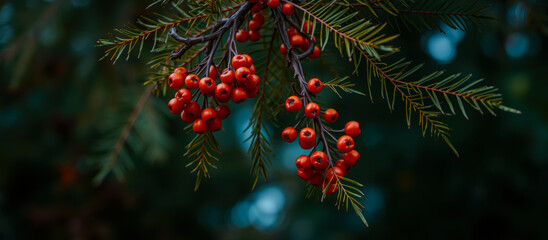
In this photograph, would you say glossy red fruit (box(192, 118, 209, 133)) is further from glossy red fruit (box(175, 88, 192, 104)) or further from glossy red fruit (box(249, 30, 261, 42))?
glossy red fruit (box(249, 30, 261, 42))

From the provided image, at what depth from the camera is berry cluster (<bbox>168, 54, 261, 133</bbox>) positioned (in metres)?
0.41

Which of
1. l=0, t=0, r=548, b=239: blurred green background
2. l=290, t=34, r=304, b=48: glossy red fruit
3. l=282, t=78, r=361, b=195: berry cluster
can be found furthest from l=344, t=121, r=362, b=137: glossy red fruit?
l=0, t=0, r=548, b=239: blurred green background

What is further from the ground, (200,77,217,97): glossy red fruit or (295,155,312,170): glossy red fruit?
(200,77,217,97): glossy red fruit

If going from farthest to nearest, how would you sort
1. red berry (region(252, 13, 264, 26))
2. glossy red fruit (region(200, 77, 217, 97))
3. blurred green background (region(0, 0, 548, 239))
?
blurred green background (region(0, 0, 548, 239))
red berry (region(252, 13, 264, 26))
glossy red fruit (region(200, 77, 217, 97))

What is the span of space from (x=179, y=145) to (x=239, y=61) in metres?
2.16

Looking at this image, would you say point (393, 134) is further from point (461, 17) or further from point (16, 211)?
point (16, 211)

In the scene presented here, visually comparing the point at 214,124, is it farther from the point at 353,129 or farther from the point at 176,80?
the point at 353,129

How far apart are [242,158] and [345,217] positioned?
5.25ft

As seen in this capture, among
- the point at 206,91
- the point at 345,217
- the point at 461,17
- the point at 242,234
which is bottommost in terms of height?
the point at 242,234

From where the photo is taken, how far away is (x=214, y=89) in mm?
416

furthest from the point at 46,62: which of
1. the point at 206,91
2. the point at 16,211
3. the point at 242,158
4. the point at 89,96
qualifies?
the point at 242,158

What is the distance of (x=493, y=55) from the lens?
210 cm

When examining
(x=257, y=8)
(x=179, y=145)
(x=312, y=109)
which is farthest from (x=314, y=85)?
(x=179, y=145)

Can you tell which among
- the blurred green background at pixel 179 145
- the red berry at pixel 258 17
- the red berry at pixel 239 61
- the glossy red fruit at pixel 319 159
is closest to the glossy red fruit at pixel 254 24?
the red berry at pixel 258 17
